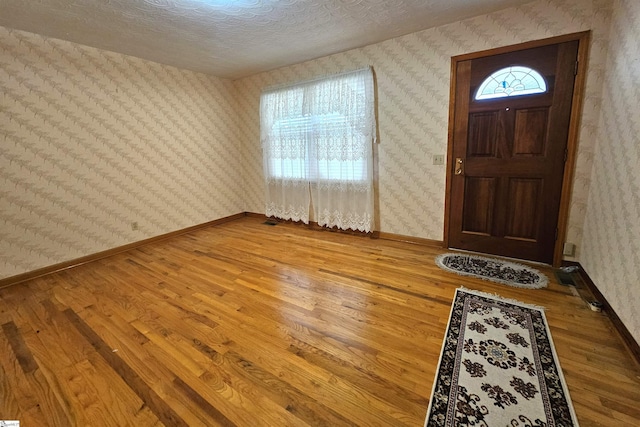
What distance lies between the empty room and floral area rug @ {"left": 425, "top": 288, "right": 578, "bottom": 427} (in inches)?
0.5

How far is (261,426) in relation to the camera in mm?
1205

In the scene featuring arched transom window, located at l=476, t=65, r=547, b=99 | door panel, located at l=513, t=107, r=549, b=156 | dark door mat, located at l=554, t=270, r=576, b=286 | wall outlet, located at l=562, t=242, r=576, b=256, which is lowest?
dark door mat, located at l=554, t=270, r=576, b=286

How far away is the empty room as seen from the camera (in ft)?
4.64

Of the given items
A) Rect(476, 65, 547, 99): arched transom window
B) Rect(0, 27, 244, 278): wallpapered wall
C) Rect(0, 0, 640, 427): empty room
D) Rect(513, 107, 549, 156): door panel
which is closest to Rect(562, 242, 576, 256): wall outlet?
Rect(0, 0, 640, 427): empty room

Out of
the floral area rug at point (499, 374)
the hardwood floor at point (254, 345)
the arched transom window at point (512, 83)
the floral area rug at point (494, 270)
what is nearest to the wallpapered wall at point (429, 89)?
the arched transom window at point (512, 83)

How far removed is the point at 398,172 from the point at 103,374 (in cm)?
317

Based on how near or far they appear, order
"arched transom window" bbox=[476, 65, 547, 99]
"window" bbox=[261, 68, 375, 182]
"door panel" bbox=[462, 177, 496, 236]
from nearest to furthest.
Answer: "arched transom window" bbox=[476, 65, 547, 99] → "door panel" bbox=[462, 177, 496, 236] → "window" bbox=[261, 68, 375, 182]

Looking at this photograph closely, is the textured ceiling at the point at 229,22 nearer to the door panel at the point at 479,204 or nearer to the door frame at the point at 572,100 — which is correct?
the door frame at the point at 572,100

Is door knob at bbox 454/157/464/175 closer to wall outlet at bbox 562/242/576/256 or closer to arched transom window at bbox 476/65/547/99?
arched transom window at bbox 476/65/547/99

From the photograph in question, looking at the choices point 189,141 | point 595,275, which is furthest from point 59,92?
point 595,275

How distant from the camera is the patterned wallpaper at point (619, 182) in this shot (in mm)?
1715

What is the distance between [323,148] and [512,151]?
218 cm

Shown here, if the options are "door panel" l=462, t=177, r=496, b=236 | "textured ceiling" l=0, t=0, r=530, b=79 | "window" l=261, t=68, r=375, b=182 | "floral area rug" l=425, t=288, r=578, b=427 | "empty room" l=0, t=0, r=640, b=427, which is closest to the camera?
"floral area rug" l=425, t=288, r=578, b=427

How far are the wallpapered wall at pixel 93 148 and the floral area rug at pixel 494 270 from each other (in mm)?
3643
